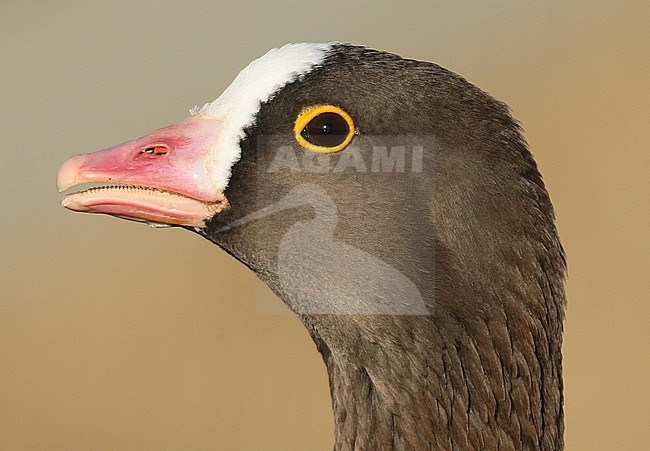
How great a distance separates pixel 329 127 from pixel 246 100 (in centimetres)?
14

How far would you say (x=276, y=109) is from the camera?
1312mm

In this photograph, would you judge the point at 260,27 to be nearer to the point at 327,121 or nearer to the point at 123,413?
the point at 327,121

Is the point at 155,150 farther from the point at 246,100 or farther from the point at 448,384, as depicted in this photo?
the point at 448,384

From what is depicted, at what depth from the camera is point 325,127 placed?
131 centimetres

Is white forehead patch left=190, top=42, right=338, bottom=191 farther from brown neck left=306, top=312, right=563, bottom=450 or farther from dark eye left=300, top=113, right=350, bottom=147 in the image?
brown neck left=306, top=312, right=563, bottom=450

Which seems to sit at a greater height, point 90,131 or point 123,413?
point 90,131

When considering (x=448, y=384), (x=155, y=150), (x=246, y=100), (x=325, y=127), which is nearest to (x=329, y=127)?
(x=325, y=127)

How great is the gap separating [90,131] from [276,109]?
1.88 metres

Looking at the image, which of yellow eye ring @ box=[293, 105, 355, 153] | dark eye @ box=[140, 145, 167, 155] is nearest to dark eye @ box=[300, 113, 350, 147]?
yellow eye ring @ box=[293, 105, 355, 153]

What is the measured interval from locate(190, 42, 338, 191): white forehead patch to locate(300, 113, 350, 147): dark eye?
7 cm

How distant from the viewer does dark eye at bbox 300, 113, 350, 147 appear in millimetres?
1306

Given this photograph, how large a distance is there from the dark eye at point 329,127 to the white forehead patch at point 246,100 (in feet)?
0.24

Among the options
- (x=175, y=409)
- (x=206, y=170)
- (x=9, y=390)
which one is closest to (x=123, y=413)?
(x=175, y=409)

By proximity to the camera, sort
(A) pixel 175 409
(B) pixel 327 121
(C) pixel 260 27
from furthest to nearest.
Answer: (A) pixel 175 409 → (C) pixel 260 27 → (B) pixel 327 121
